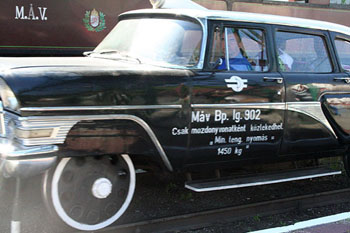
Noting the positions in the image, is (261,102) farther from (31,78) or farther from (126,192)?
(31,78)

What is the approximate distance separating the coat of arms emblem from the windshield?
393 centimetres

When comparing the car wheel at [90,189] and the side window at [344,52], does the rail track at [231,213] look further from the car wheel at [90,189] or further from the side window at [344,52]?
the side window at [344,52]

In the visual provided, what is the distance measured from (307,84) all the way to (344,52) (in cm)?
89

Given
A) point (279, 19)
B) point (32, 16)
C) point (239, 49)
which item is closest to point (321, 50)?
point (279, 19)

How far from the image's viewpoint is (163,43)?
402cm

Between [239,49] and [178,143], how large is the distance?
1.18 metres

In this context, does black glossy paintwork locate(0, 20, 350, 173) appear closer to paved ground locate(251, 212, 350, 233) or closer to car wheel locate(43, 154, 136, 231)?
car wheel locate(43, 154, 136, 231)

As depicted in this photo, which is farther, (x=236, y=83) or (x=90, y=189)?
(x=236, y=83)

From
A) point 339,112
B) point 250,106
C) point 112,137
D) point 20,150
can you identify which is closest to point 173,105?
point 112,137

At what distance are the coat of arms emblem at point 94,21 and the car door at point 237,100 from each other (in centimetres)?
446

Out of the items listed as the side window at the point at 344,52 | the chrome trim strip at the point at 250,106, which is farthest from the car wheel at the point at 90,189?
the side window at the point at 344,52

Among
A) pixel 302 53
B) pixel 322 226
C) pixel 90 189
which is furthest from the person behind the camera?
pixel 302 53

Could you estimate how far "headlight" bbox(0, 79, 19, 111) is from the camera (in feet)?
10.2

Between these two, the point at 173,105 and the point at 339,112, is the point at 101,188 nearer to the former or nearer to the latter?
the point at 173,105
